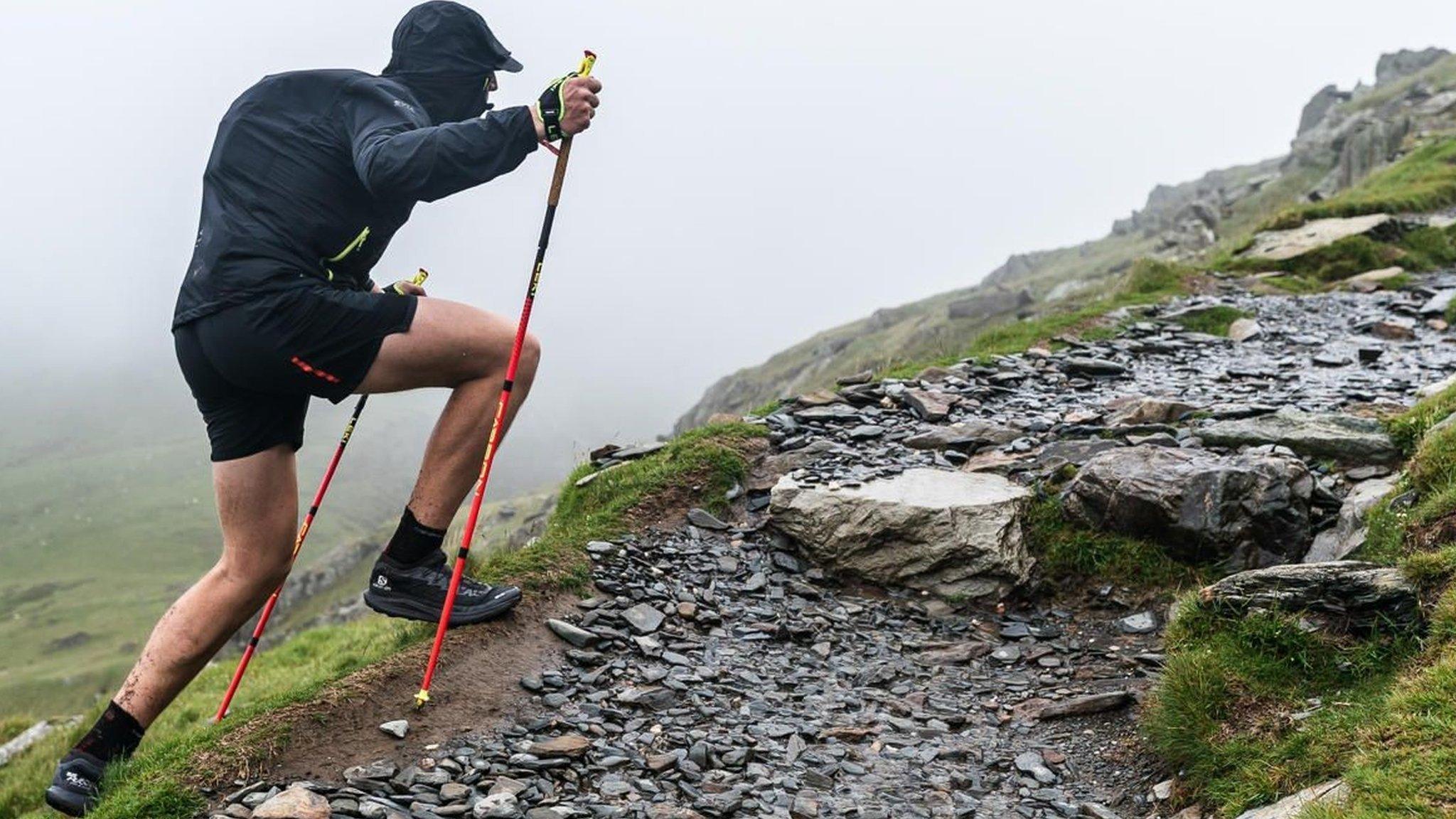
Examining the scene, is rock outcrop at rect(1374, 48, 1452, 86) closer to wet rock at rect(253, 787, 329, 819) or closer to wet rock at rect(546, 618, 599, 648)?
wet rock at rect(546, 618, 599, 648)

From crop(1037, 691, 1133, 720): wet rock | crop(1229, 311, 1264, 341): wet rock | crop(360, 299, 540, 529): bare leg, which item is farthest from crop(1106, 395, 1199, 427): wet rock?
crop(360, 299, 540, 529): bare leg

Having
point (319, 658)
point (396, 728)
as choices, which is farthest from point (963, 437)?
point (319, 658)

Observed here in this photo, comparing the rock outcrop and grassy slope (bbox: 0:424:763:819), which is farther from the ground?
the rock outcrop

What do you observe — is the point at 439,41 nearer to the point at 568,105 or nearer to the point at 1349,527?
the point at 568,105

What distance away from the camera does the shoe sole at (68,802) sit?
20.6 ft

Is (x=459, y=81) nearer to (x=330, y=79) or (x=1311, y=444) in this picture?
(x=330, y=79)

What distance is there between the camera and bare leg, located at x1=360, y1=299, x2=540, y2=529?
22.1 feet

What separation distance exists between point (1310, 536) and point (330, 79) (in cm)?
907

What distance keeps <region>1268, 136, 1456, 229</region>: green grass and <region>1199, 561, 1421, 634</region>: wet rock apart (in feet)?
85.2

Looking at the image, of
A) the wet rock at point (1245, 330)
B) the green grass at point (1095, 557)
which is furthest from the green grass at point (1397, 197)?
the green grass at point (1095, 557)

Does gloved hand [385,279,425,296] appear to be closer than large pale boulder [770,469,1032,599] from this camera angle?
Yes

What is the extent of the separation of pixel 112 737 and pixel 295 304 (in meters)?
3.19

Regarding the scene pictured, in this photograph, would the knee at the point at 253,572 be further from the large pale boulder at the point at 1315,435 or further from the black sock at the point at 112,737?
the large pale boulder at the point at 1315,435

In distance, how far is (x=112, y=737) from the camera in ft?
21.6
